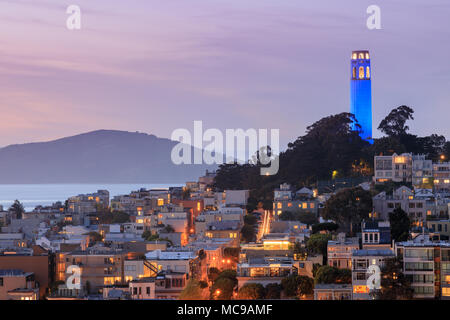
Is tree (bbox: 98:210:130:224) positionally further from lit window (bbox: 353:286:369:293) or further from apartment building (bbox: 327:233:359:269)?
lit window (bbox: 353:286:369:293)

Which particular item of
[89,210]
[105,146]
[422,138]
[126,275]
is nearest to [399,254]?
[126,275]

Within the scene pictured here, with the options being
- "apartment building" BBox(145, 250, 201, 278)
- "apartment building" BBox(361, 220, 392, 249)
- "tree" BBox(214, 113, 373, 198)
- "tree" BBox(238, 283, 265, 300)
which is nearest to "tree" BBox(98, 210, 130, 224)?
"tree" BBox(214, 113, 373, 198)

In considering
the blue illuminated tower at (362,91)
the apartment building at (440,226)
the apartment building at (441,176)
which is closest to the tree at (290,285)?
the apartment building at (440,226)

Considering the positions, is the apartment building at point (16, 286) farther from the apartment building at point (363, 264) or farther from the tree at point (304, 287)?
the apartment building at point (363, 264)

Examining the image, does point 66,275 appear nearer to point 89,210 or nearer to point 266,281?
point 266,281

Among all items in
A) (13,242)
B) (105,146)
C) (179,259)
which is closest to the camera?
(179,259)
